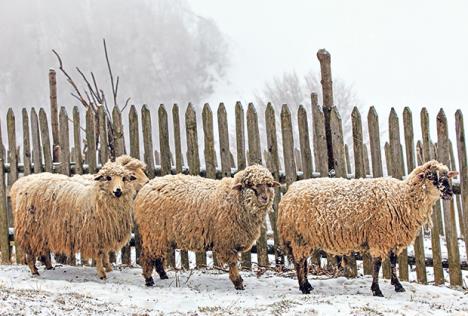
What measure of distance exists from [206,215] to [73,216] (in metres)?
1.82

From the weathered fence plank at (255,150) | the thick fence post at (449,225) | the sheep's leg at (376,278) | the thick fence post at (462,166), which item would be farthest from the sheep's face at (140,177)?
the thick fence post at (462,166)

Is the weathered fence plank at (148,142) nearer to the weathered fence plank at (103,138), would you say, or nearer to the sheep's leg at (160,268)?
the weathered fence plank at (103,138)

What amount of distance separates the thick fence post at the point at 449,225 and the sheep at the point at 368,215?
33.5 inches

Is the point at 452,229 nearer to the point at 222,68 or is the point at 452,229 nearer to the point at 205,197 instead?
the point at 205,197

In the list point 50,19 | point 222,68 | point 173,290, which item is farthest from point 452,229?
point 50,19

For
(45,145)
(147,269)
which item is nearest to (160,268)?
(147,269)

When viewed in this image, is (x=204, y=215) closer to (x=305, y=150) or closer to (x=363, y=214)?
(x=305, y=150)

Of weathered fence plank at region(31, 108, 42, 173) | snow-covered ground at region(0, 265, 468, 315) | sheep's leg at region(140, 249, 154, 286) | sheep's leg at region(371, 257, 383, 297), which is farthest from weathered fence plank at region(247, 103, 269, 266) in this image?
weathered fence plank at region(31, 108, 42, 173)

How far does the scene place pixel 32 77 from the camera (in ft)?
209

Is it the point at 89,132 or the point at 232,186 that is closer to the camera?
the point at 232,186

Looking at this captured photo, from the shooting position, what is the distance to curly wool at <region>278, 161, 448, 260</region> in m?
6.45

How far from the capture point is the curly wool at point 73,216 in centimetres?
741

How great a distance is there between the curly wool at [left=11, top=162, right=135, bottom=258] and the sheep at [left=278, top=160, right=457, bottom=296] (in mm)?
2273

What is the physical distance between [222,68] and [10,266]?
57191mm
